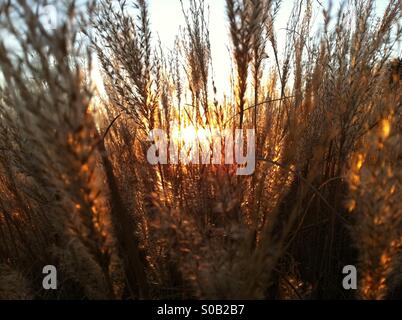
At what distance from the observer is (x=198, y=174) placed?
1847mm

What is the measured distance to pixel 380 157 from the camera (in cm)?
84

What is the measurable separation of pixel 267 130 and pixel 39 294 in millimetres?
1063

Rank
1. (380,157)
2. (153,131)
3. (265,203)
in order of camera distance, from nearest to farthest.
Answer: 1. (380,157)
2. (265,203)
3. (153,131)

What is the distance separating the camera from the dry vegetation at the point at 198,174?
779mm

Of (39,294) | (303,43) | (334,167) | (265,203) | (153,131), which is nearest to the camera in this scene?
(265,203)

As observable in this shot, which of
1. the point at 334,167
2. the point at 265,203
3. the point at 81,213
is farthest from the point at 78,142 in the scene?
the point at 334,167

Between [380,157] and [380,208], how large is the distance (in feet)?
0.35

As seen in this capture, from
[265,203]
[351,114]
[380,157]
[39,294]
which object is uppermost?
[351,114]

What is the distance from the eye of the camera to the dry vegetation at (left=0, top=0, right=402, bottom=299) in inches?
30.7

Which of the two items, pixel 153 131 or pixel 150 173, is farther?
pixel 150 173

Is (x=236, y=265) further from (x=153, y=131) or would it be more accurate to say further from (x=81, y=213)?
(x=153, y=131)

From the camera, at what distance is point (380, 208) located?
2.72ft

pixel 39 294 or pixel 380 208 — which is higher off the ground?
pixel 380 208
